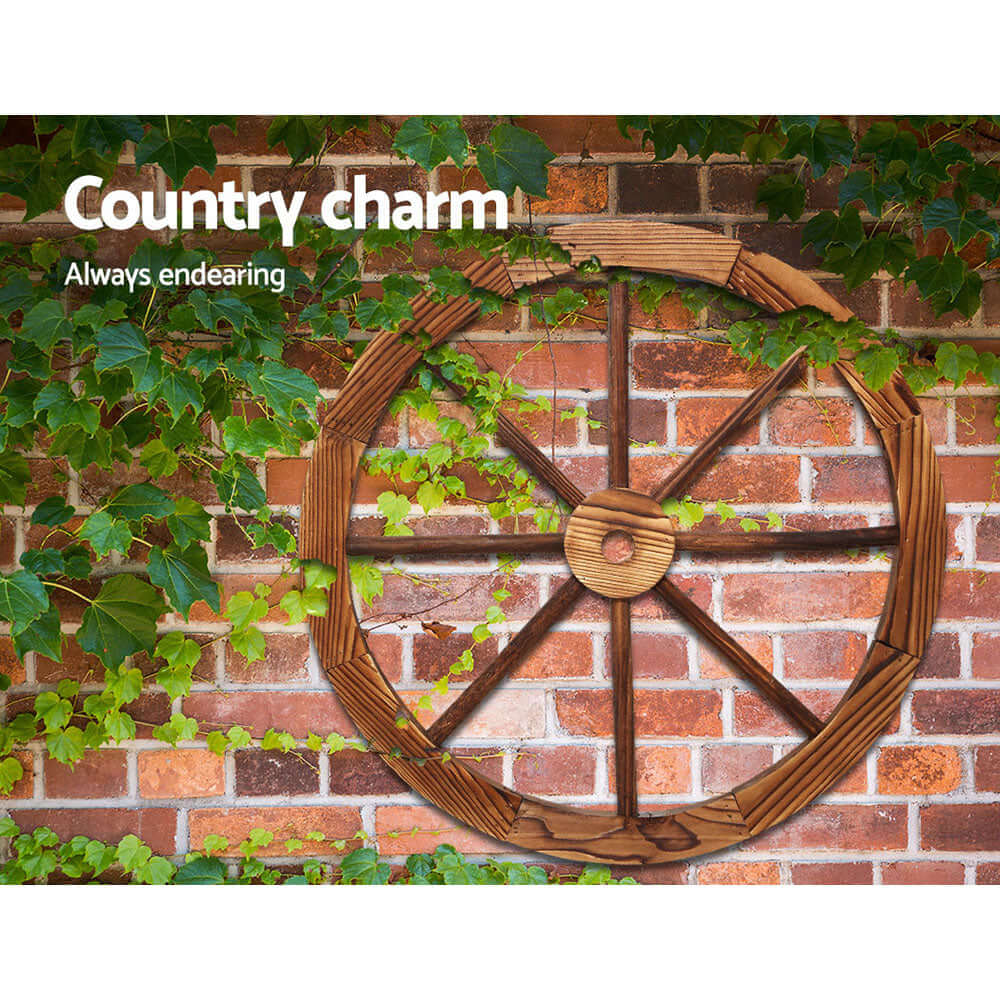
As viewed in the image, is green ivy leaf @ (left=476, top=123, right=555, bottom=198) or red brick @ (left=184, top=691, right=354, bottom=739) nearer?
green ivy leaf @ (left=476, top=123, right=555, bottom=198)

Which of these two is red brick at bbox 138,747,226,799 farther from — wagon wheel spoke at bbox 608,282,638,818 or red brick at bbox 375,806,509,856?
wagon wheel spoke at bbox 608,282,638,818

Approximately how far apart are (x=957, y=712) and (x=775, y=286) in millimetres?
662

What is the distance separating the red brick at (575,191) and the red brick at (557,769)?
764mm

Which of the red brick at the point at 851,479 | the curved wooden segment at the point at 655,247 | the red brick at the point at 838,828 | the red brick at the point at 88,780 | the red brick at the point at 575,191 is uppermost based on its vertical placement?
the red brick at the point at 575,191

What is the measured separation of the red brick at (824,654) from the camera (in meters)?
1.19

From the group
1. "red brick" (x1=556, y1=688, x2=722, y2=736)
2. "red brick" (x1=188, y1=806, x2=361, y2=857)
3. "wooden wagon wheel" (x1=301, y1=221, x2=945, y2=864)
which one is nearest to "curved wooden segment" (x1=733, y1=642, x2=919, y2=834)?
"wooden wagon wheel" (x1=301, y1=221, x2=945, y2=864)

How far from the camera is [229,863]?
1.21 m

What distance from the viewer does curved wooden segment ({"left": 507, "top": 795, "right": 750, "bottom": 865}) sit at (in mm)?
1181

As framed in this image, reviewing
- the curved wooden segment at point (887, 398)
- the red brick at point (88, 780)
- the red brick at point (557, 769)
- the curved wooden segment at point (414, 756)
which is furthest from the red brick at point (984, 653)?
the red brick at point (88, 780)

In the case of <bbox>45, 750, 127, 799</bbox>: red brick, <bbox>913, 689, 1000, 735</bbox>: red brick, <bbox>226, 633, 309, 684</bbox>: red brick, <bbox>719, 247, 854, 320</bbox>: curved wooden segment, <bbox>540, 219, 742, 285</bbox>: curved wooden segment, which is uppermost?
<bbox>540, 219, 742, 285</bbox>: curved wooden segment

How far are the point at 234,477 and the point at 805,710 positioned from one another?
33.8 inches

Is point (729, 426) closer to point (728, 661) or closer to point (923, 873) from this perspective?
point (728, 661)

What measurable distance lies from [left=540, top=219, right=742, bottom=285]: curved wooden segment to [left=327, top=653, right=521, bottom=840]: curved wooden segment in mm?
607

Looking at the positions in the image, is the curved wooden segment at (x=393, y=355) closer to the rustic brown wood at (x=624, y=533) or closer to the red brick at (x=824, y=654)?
the rustic brown wood at (x=624, y=533)
